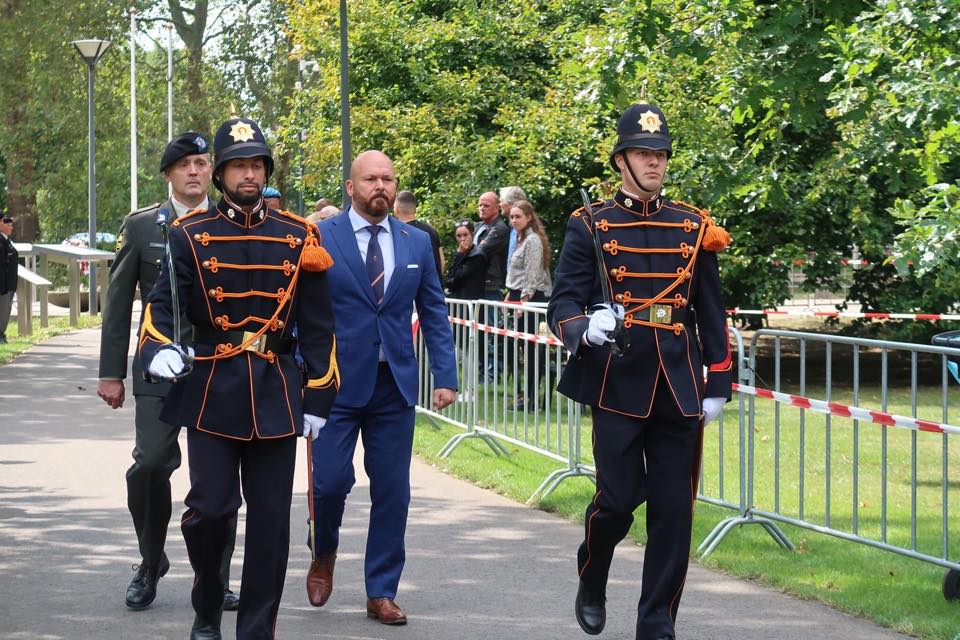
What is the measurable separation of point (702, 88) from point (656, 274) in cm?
1089

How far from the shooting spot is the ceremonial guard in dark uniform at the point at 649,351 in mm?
5742

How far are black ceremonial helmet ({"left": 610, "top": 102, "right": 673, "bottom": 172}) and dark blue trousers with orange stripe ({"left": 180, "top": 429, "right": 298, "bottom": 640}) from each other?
1.65m

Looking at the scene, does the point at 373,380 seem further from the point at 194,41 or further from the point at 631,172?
the point at 194,41

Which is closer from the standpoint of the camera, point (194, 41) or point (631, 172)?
point (631, 172)

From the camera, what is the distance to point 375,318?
21.6 feet

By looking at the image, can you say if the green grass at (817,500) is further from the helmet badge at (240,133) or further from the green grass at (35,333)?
the green grass at (35,333)

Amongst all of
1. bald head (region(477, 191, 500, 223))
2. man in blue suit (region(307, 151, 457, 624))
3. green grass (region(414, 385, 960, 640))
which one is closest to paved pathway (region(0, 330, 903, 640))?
green grass (region(414, 385, 960, 640))

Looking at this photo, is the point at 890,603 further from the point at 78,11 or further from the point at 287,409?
the point at 78,11

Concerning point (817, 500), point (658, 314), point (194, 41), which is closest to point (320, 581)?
point (658, 314)

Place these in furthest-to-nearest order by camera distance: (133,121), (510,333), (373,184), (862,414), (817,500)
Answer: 1. (133,121)
2. (510,333)
3. (817,500)
4. (862,414)
5. (373,184)

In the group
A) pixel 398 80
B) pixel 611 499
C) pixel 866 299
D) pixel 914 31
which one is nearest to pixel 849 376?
pixel 866 299

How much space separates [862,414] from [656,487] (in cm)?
185

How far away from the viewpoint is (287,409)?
552cm

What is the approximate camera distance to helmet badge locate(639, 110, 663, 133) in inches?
230
